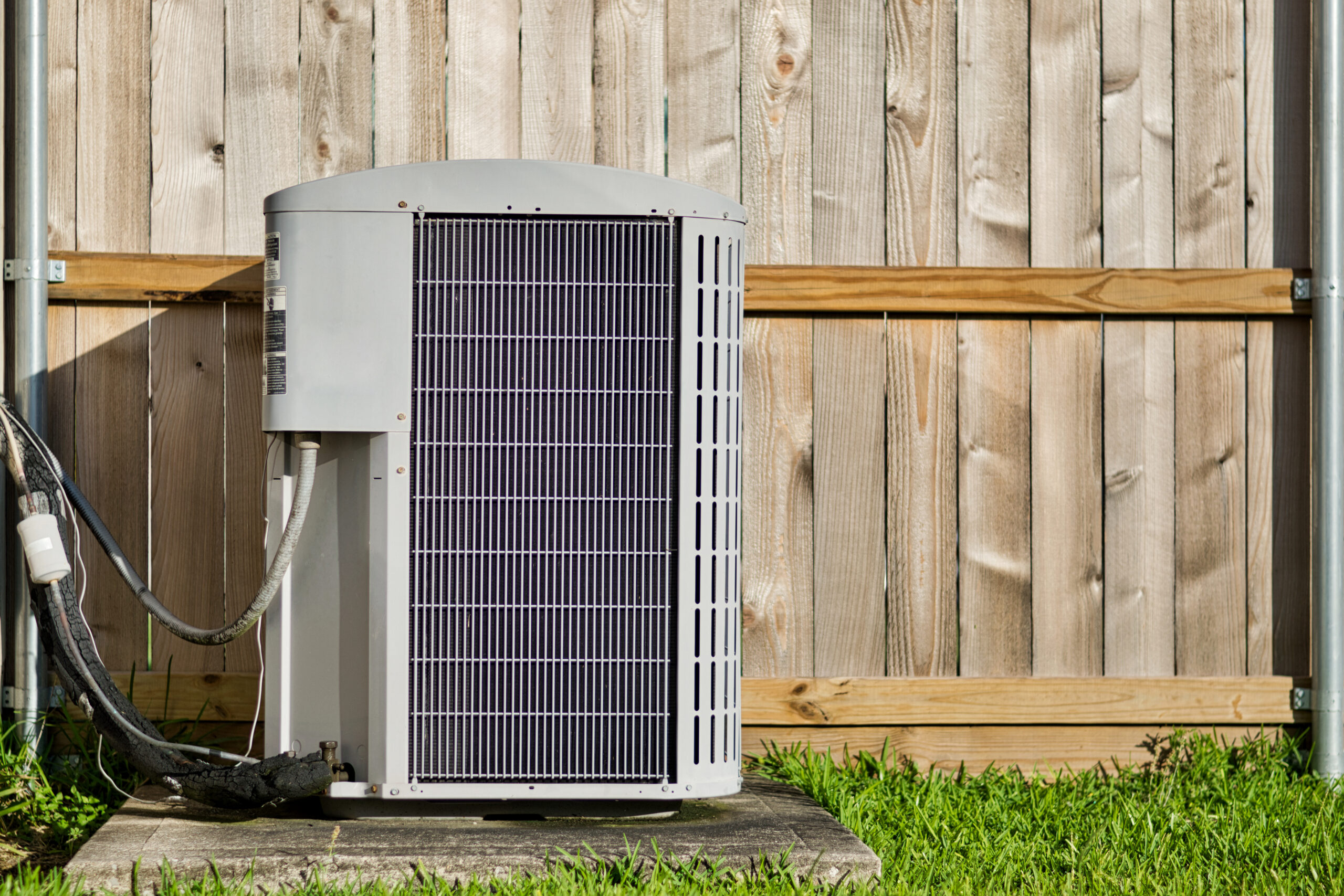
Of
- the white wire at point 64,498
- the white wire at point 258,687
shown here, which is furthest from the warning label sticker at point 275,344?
the white wire at point 64,498

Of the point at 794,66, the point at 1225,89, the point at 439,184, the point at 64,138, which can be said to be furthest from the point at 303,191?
the point at 1225,89

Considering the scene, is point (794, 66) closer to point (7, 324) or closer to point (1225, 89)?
point (1225, 89)

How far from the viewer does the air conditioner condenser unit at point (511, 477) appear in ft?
6.41

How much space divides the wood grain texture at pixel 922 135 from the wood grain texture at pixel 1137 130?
391mm

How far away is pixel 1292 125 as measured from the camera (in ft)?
9.12

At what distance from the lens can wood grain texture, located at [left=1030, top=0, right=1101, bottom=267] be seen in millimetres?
2750

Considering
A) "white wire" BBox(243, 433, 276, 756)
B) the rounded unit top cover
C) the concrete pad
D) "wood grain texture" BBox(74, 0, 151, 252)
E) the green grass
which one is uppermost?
"wood grain texture" BBox(74, 0, 151, 252)

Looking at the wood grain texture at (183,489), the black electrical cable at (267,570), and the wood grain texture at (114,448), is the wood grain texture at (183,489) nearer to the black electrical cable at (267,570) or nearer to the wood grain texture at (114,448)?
the wood grain texture at (114,448)

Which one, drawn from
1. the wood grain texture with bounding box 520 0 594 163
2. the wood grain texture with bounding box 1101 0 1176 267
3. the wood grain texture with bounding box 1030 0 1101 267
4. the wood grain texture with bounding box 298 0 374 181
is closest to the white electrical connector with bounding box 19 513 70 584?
the wood grain texture with bounding box 298 0 374 181

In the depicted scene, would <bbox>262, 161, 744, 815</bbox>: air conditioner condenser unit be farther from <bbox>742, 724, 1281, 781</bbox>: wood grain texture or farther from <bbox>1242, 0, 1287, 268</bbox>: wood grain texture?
<bbox>1242, 0, 1287, 268</bbox>: wood grain texture

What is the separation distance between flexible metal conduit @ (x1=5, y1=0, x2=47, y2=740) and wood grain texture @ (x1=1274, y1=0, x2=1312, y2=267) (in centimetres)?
301

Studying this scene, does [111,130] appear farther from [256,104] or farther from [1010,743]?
[1010,743]

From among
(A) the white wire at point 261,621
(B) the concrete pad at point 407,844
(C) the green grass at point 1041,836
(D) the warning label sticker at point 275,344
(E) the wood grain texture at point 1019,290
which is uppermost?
(E) the wood grain texture at point 1019,290

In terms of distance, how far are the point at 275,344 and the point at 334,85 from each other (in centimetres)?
100
